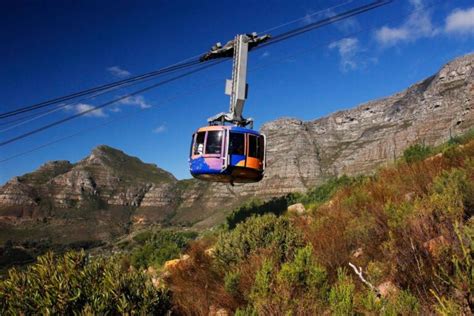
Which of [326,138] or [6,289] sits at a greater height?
[326,138]

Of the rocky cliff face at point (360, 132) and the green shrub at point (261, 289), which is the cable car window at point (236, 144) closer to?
the green shrub at point (261, 289)

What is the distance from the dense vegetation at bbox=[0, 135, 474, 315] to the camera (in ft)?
15.8

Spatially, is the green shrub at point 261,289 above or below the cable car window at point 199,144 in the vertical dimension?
below

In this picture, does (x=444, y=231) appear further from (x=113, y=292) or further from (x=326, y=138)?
(x=326, y=138)

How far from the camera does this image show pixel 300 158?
154 meters

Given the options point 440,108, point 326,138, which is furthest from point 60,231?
point 440,108

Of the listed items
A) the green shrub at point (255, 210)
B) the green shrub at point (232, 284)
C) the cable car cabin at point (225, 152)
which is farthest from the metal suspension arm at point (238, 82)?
the green shrub at point (255, 210)

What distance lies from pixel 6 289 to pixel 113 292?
173cm

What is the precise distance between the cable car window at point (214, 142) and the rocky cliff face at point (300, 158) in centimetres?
9870

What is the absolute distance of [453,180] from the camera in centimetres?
778

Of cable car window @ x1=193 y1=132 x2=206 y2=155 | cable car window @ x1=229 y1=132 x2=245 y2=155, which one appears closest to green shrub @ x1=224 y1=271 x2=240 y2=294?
cable car window @ x1=229 y1=132 x2=245 y2=155

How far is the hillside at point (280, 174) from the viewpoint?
12112 cm

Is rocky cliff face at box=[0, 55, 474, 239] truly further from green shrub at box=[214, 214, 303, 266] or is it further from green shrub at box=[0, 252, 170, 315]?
green shrub at box=[0, 252, 170, 315]

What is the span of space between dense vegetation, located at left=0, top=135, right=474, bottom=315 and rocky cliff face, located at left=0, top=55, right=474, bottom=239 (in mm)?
100729
